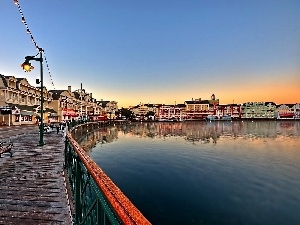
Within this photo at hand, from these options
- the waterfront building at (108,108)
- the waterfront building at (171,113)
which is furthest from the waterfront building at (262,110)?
the waterfront building at (108,108)

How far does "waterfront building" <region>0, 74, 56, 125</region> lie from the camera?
148 ft

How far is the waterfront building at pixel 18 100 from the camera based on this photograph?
45219 mm

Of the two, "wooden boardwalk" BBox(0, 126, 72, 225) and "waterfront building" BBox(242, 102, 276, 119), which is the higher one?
"waterfront building" BBox(242, 102, 276, 119)

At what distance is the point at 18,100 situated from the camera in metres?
51.1

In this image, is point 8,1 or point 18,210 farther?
point 8,1

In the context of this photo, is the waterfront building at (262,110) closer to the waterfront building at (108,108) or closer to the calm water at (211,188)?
the waterfront building at (108,108)

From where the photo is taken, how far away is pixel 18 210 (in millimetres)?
5555

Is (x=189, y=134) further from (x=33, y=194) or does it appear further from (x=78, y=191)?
(x=78, y=191)

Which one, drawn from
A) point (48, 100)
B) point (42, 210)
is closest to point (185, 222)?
point (42, 210)

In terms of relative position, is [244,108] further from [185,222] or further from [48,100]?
[185,222]

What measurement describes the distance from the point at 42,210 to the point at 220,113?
198543 millimetres

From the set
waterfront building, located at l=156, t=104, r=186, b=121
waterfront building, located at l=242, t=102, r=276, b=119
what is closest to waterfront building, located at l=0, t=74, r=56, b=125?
waterfront building, located at l=156, t=104, r=186, b=121

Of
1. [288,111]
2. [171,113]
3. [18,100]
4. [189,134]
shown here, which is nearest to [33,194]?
[18,100]

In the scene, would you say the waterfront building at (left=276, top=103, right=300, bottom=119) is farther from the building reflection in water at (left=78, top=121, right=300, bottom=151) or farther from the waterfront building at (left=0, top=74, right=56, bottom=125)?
the waterfront building at (left=0, top=74, right=56, bottom=125)
